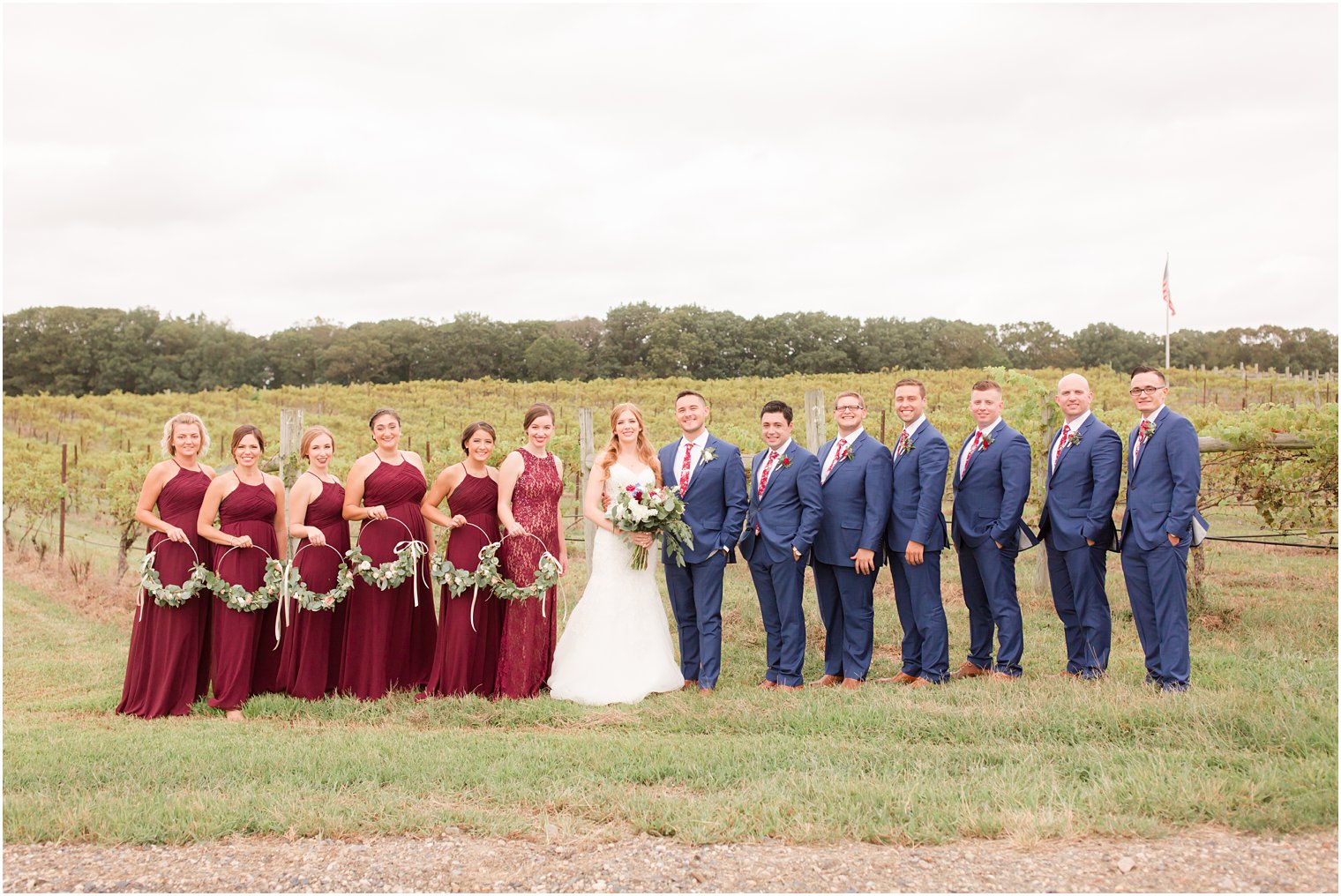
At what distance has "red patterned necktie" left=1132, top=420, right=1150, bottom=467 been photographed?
593cm

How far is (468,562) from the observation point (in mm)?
6688

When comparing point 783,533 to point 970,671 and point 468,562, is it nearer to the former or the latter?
point 970,671

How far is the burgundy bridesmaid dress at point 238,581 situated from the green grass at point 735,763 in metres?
0.26

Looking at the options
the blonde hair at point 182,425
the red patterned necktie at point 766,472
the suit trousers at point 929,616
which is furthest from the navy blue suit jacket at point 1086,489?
the blonde hair at point 182,425

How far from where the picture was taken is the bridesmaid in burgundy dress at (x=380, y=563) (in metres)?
6.68

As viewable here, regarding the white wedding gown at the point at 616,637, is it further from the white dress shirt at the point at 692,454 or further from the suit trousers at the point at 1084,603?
the suit trousers at the point at 1084,603

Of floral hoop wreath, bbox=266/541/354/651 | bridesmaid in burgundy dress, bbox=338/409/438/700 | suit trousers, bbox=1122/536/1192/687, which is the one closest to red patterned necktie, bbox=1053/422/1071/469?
suit trousers, bbox=1122/536/1192/687

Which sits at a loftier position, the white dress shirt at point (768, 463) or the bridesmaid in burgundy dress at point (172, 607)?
the white dress shirt at point (768, 463)

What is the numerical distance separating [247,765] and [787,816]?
2828mm

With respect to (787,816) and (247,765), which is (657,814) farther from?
(247,765)

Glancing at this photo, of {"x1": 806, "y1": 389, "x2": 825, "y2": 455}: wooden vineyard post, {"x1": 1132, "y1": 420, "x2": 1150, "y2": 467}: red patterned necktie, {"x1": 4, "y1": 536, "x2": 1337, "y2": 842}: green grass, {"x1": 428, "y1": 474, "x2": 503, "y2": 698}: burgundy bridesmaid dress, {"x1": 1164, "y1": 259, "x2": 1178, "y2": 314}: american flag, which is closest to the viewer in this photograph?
{"x1": 4, "y1": 536, "x2": 1337, "y2": 842}: green grass

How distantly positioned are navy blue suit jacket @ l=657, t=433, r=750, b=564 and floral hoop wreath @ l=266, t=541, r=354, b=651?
94.1 inches

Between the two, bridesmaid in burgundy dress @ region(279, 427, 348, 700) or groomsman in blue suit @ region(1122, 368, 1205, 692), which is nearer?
groomsman in blue suit @ region(1122, 368, 1205, 692)

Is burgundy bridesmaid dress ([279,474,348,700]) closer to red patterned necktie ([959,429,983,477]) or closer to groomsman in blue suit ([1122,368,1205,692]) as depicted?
red patterned necktie ([959,429,983,477])
